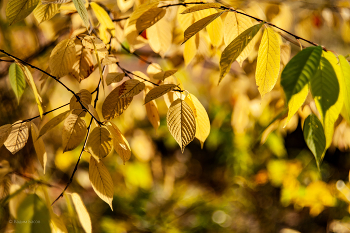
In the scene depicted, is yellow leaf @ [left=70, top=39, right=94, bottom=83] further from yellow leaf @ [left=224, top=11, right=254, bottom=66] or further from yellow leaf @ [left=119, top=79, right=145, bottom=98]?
yellow leaf @ [left=224, top=11, right=254, bottom=66]

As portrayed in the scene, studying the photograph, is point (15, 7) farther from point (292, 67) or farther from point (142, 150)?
point (142, 150)

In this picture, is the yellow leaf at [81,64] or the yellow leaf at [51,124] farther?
the yellow leaf at [81,64]

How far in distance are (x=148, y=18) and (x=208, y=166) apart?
2.20 meters

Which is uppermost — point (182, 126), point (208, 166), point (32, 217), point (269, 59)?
point (269, 59)

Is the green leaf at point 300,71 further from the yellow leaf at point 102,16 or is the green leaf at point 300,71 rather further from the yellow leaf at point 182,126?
the yellow leaf at point 102,16

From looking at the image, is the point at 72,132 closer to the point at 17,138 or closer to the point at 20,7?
the point at 17,138

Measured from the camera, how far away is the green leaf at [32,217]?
41cm

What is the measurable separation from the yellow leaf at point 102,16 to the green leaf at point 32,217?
477 millimetres

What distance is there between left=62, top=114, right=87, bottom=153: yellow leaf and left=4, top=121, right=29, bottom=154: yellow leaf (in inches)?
4.0

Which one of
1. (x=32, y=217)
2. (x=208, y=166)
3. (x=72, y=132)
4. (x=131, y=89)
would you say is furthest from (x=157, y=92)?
(x=208, y=166)

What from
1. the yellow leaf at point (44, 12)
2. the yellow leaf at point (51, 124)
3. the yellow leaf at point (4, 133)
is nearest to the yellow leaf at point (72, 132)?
the yellow leaf at point (51, 124)

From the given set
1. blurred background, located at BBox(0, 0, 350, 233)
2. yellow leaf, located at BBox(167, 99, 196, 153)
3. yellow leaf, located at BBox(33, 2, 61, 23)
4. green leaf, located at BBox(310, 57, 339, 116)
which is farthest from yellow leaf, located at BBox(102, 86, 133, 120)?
blurred background, located at BBox(0, 0, 350, 233)

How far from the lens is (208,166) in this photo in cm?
260

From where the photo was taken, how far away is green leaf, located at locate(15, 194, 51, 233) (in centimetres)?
41
